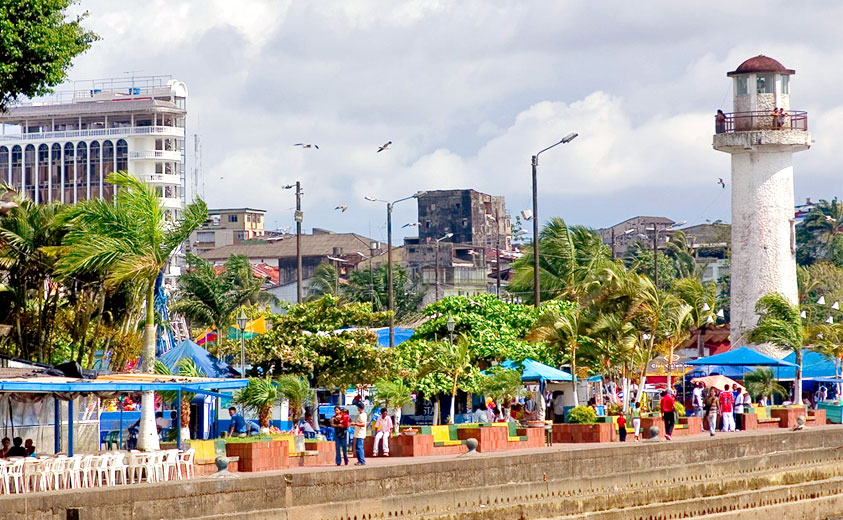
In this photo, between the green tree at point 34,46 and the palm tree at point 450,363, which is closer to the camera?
the green tree at point 34,46

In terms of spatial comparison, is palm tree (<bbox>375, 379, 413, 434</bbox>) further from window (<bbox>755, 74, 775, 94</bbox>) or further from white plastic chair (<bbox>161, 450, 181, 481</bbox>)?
window (<bbox>755, 74, 775, 94</bbox>)

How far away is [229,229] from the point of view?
14225 cm

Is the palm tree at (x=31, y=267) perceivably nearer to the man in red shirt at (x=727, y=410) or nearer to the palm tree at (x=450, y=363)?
the palm tree at (x=450, y=363)

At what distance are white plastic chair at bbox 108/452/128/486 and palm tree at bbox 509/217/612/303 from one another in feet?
89.2

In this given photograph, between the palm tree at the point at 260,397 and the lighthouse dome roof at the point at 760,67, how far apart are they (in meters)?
28.6

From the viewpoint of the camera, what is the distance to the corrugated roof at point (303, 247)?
121688mm

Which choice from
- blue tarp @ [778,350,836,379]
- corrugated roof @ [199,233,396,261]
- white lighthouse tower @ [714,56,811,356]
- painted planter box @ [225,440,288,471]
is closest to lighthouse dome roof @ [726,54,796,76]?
white lighthouse tower @ [714,56,811,356]

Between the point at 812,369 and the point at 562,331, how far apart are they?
16150mm

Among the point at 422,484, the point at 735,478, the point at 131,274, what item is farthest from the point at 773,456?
the point at 131,274

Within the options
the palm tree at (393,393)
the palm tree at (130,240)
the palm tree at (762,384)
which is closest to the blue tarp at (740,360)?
the palm tree at (762,384)

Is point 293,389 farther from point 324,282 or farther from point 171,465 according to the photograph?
point 324,282

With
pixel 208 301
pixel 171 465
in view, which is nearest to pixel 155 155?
pixel 208 301

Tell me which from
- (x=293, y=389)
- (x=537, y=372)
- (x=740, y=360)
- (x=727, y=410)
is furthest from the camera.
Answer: (x=740, y=360)

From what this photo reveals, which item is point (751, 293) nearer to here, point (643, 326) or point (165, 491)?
point (643, 326)
